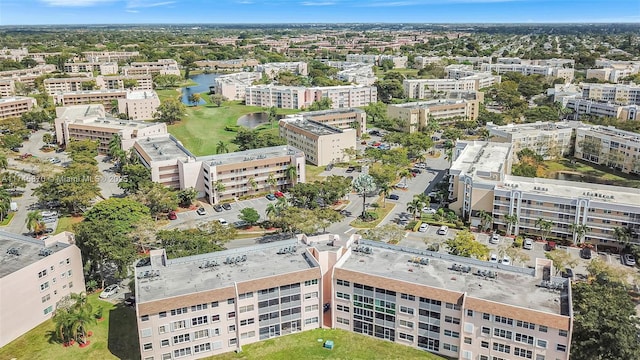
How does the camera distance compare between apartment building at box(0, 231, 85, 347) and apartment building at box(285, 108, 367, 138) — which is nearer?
apartment building at box(0, 231, 85, 347)

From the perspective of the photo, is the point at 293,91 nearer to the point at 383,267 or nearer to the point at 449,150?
the point at 449,150

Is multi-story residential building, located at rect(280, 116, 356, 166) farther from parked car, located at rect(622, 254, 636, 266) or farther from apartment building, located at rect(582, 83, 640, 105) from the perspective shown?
apartment building, located at rect(582, 83, 640, 105)

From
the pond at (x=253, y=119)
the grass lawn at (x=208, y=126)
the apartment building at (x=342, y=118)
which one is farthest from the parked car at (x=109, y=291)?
the pond at (x=253, y=119)

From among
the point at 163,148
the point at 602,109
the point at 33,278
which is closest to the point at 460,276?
the point at 33,278

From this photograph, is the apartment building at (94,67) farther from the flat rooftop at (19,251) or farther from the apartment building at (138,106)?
the flat rooftop at (19,251)

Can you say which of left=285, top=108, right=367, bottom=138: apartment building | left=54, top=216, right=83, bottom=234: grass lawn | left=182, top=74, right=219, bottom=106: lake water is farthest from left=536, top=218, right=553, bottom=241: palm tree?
left=182, top=74, right=219, bottom=106: lake water

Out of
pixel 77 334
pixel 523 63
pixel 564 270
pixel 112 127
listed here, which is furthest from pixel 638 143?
pixel 523 63
